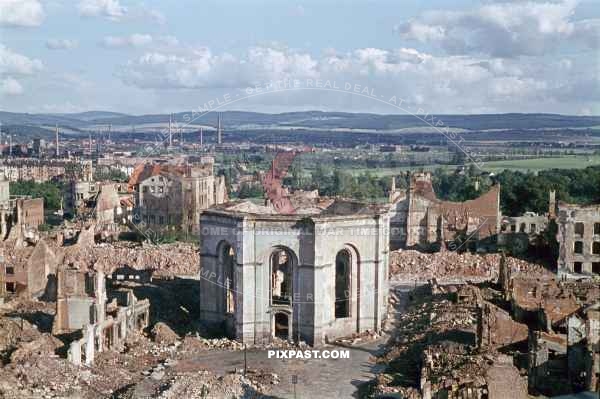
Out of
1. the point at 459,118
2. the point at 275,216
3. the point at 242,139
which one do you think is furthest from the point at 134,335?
the point at 459,118

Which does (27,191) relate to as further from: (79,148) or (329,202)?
(79,148)

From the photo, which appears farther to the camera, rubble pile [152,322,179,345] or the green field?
the green field

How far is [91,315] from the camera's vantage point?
30.1 meters

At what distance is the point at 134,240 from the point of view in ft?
192

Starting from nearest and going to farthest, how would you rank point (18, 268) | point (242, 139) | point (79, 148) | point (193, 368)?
point (193, 368) → point (18, 268) → point (242, 139) → point (79, 148)

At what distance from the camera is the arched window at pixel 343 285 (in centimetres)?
3432

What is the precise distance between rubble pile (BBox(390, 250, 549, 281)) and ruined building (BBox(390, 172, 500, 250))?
6.31 metres

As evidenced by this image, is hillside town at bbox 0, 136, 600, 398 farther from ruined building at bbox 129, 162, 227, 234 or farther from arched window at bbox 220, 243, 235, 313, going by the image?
ruined building at bbox 129, 162, 227, 234

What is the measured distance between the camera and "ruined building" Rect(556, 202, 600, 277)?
146ft

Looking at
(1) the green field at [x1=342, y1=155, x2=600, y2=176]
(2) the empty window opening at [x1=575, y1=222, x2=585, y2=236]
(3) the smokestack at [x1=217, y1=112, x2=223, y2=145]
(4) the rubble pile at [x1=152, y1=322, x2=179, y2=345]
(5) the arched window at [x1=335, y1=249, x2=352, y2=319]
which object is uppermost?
(3) the smokestack at [x1=217, y1=112, x2=223, y2=145]

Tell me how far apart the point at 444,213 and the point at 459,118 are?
77.6 metres

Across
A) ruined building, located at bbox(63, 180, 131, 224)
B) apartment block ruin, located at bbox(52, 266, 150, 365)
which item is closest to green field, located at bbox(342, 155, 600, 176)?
ruined building, located at bbox(63, 180, 131, 224)

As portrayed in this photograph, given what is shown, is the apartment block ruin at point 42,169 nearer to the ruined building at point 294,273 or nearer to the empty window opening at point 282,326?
the ruined building at point 294,273

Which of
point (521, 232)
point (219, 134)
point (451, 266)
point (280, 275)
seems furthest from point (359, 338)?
point (219, 134)
